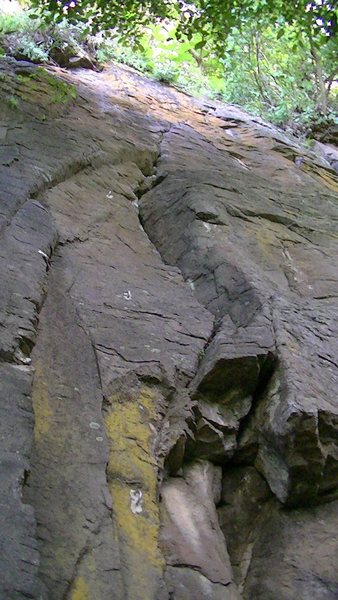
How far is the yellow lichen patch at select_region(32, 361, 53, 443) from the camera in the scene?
4.12m

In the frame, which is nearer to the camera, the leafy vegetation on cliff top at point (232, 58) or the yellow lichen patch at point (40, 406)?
the yellow lichen patch at point (40, 406)

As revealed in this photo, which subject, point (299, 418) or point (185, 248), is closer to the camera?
point (299, 418)

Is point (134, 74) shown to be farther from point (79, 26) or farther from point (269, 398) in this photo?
point (269, 398)

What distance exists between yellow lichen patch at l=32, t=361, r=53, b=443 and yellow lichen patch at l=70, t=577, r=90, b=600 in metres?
0.92

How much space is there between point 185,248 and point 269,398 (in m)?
2.43

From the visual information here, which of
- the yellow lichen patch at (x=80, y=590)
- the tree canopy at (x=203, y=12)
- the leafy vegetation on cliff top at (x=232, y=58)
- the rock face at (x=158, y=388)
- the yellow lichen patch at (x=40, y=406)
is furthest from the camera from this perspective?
the leafy vegetation on cliff top at (x=232, y=58)

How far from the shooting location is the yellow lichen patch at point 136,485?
12.4 ft

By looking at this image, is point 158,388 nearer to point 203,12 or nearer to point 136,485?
point 136,485

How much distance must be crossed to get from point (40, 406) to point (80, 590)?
1254 millimetres

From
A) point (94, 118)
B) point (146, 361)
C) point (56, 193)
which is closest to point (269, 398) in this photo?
point (146, 361)

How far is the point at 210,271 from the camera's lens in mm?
6551

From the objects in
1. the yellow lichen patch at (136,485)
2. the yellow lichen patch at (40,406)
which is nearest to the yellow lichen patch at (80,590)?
the yellow lichen patch at (136,485)

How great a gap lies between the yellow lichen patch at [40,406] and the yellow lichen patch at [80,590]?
922 millimetres

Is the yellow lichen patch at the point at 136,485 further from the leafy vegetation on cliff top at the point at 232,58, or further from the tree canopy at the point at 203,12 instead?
the leafy vegetation on cliff top at the point at 232,58
